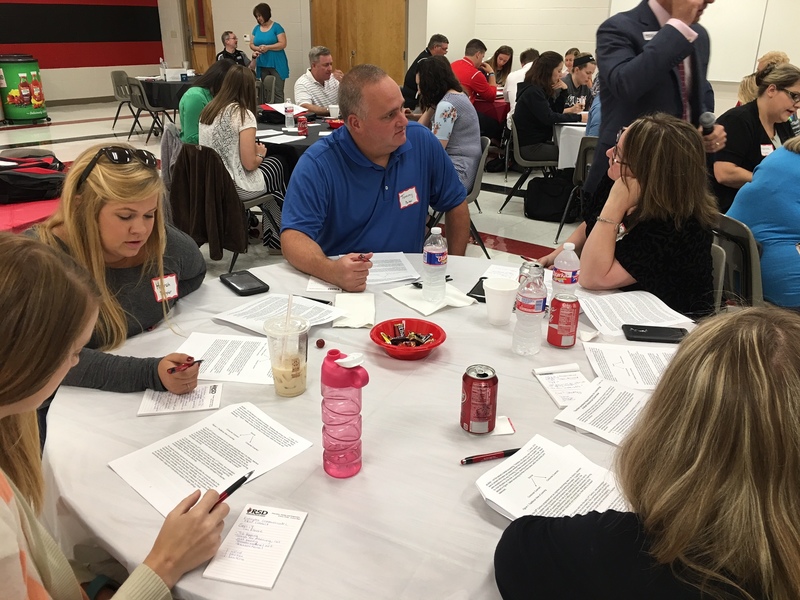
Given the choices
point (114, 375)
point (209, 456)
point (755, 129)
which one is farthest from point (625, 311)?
point (755, 129)

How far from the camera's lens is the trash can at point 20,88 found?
9117 millimetres

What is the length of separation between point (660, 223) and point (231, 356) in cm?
138

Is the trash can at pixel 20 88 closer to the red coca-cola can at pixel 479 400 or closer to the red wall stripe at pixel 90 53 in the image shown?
the red wall stripe at pixel 90 53

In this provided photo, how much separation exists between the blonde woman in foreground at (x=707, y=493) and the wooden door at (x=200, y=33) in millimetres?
12085

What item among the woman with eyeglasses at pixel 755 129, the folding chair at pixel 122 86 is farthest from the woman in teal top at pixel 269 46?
the woman with eyeglasses at pixel 755 129

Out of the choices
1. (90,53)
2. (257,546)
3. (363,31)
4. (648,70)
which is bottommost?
(257,546)

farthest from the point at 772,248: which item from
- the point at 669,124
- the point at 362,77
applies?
the point at 362,77

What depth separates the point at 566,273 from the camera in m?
1.82

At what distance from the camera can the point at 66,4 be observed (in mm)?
10531

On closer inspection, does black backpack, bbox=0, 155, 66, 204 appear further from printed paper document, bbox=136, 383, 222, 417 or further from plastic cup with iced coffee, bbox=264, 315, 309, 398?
plastic cup with iced coffee, bbox=264, 315, 309, 398

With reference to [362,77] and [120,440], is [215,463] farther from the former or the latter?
[362,77]

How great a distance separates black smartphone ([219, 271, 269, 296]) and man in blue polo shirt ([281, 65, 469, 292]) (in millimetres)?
185

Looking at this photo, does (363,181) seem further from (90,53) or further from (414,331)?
(90,53)

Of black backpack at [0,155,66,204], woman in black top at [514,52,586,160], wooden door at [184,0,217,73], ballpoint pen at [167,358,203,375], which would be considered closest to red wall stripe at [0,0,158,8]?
wooden door at [184,0,217,73]
